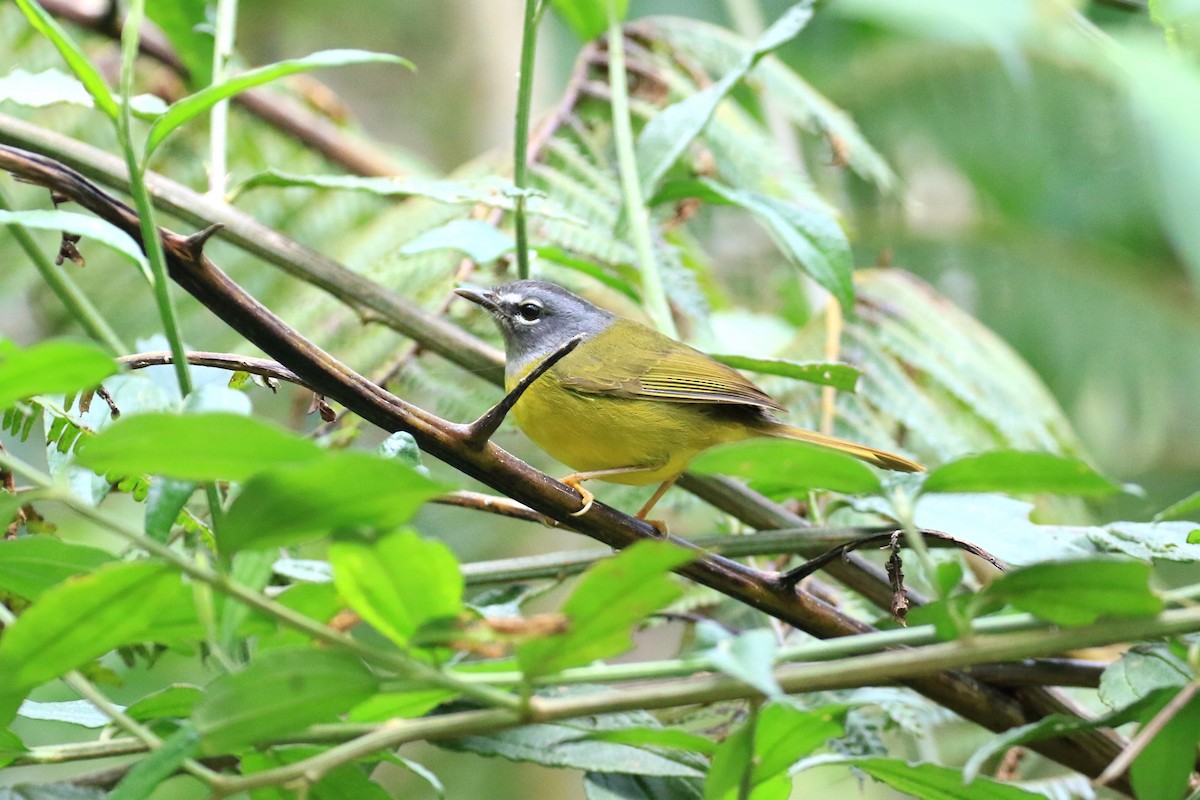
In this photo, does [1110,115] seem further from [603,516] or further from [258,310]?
[258,310]

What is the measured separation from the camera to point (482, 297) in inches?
87.9

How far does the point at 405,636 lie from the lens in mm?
796

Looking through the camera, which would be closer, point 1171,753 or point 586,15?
point 1171,753

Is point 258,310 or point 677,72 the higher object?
point 677,72

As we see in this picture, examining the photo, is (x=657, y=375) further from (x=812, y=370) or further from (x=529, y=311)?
(x=812, y=370)

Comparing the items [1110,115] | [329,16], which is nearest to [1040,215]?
[1110,115]

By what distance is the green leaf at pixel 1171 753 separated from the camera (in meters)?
0.94

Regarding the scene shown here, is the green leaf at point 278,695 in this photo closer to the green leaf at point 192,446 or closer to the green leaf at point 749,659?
the green leaf at point 192,446

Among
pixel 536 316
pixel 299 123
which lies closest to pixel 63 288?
pixel 536 316

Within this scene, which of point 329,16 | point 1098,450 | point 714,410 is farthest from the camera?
point 329,16

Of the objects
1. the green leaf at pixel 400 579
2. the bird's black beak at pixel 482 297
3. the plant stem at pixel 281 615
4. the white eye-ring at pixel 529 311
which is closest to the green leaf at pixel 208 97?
the plant stem at pixel 281 615

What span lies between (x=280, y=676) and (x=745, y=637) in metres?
0.32

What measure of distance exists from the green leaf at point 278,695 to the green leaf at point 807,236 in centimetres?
115

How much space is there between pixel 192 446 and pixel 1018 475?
57cm
